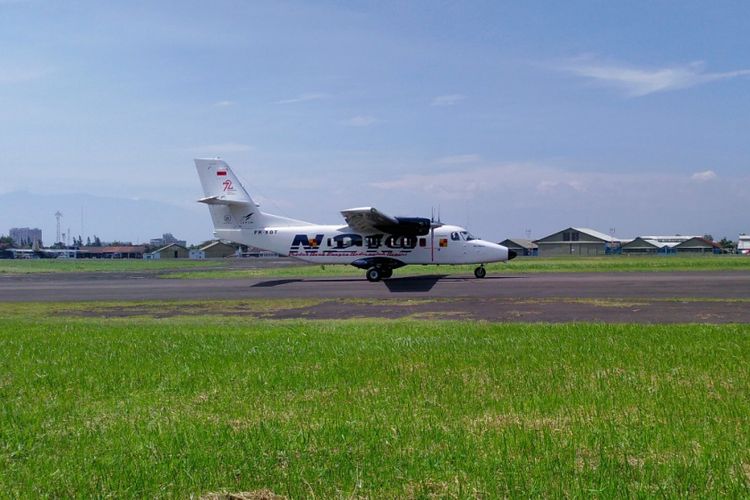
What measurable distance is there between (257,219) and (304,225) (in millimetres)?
2647

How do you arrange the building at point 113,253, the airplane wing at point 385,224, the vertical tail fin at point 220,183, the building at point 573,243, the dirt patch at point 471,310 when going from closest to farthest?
1. the dirt patch at point 471,310
2. the airplane wing at point 385,224
3. the vertical tail fin at point 220,183
4. the building at point 573,243
5. the building at point 113,253

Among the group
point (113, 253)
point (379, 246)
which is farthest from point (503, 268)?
point (113, 253)

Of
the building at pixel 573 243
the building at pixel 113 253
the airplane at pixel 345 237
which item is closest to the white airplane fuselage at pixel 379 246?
the airplane at pixel 345 237

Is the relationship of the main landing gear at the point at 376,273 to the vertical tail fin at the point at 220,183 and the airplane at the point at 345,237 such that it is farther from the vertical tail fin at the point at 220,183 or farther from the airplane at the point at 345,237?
the vertical tail fin at the point at 220,183

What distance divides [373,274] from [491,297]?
11805mm

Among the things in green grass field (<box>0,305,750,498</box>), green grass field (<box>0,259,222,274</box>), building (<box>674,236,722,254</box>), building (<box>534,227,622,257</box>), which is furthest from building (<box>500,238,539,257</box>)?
green grass field (<box>0,305,750,498</box>)

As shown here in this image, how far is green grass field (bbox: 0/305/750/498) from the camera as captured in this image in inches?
193

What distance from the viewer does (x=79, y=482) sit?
4.96 m

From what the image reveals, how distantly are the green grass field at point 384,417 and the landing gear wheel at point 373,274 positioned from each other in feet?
72.6

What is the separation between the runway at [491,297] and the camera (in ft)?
57.5

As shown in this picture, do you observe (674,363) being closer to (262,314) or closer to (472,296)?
(262,314)

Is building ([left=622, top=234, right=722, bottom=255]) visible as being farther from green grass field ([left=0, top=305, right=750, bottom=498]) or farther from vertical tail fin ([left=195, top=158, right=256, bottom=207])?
green grass field ([left=0, top=305, right=750, bottom=498])

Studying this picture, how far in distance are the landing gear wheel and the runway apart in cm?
152

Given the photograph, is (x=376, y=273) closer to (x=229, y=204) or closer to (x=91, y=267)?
(x=229, y=204)
